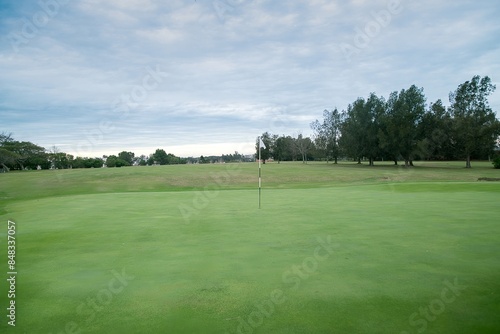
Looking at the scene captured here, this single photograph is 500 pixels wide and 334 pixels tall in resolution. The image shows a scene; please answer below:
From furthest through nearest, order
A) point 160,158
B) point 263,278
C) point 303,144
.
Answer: point 160,158, point 303,144, point 263,278

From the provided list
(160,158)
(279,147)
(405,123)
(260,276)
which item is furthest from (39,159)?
(260,276)

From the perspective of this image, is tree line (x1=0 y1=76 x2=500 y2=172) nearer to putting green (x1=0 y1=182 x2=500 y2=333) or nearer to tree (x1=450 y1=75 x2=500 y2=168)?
tree (x1=450 y1=75 x2=500 y2=168)

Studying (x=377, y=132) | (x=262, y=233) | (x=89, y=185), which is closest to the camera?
(x=262, y=233)

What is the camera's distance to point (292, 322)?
3879mm

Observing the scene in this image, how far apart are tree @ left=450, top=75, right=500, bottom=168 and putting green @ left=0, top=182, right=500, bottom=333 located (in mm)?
55708

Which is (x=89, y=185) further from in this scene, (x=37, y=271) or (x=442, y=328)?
(x=442, y=328)

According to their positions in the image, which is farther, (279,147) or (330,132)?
(279,147)

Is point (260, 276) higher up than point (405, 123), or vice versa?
point (405, 123)

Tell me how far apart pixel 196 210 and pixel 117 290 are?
27.4 ft

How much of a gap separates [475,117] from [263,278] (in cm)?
6444

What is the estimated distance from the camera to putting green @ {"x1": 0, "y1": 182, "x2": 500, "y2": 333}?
3916mm

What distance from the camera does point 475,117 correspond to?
185 ft

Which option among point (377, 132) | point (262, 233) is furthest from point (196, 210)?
point (377, 132)

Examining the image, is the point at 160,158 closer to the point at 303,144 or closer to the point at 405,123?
the point at 303,144
